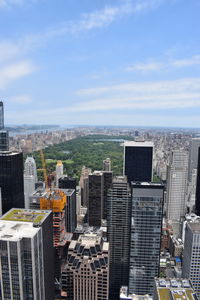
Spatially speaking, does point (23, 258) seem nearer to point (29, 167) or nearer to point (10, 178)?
point (10, 178)

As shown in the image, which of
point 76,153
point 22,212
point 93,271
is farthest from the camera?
point 76,153

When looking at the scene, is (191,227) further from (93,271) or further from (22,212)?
(22,212)

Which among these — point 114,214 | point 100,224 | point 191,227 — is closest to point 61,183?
point 100,224

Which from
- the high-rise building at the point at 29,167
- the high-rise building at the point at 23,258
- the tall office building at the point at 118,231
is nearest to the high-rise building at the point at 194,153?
the tall office building at the point at 118,231

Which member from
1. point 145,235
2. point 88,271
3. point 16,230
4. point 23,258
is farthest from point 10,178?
point 145,235

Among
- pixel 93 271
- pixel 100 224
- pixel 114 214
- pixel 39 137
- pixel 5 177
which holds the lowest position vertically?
pixel 100 224

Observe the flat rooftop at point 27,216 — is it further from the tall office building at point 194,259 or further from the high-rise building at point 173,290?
the tall office building at point 194,259

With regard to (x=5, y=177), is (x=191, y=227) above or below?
below
